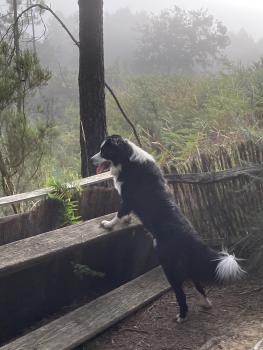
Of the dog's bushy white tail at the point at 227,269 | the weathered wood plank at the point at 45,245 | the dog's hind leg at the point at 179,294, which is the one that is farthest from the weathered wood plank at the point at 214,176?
the dog's hind leg at the point at 179,294

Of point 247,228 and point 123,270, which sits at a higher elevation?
point 247,228

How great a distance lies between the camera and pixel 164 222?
384 centimetres

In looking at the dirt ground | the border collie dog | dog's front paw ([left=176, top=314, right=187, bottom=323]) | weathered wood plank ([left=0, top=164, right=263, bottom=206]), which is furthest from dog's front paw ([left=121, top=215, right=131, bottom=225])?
dog's front paw ([left=176, top=314, right=187, bottom=323])

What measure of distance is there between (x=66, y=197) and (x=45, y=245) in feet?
3.26

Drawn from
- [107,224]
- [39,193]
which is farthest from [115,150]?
[39,193]

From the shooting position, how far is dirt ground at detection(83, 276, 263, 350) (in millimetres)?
3357

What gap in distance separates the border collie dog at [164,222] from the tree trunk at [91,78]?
1.82 m

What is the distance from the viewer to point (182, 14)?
26.9 meters

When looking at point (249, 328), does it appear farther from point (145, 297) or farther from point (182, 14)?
point (182, 14)

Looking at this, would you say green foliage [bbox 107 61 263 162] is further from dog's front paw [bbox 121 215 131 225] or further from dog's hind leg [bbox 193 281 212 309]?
dog's hind leg [bbox 193 281 212 309]

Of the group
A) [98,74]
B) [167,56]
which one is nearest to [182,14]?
[167,56]

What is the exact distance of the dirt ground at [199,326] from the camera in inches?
132

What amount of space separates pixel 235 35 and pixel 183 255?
38230 mm

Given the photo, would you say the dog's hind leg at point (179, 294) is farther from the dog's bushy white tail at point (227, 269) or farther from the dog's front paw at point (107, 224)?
the dog's front paw at point (107, 224)
